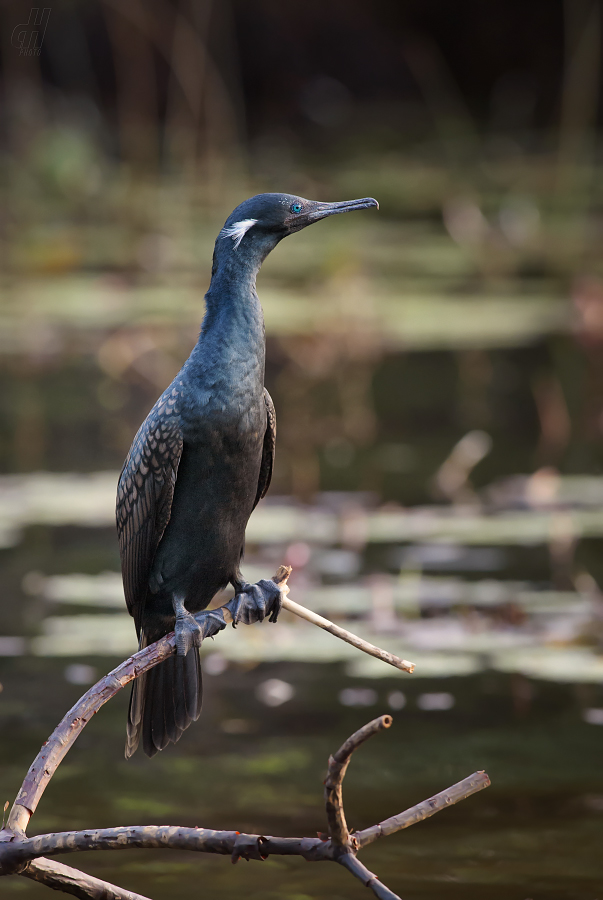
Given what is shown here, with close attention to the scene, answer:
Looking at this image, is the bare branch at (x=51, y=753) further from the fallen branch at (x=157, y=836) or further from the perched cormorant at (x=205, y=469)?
the perched cormorant at (x=205, y=469)

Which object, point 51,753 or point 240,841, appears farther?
point 51,753

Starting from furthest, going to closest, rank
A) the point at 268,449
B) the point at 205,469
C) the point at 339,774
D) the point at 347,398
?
the point at 347,398
the point at 268,449
the point at 205,469
the point at 339,774

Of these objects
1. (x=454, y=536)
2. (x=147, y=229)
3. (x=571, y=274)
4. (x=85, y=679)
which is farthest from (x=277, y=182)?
(x=85, y=679)

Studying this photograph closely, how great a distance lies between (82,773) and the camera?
15.4ft

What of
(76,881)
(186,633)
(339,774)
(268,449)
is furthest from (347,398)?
(339,774)

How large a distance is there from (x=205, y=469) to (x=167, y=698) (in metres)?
0.67

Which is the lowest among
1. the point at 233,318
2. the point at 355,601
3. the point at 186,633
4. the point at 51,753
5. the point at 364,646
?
the point at 355,601

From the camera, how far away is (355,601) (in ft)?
18.9

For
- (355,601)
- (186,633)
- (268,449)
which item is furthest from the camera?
(355,601)

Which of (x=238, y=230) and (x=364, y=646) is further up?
(x=238, y=230)

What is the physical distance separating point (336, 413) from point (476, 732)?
4526mm

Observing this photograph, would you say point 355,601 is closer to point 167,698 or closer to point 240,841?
point 167,698

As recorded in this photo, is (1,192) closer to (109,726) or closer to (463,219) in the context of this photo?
(463,219)

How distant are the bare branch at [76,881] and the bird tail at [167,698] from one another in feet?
2.41
